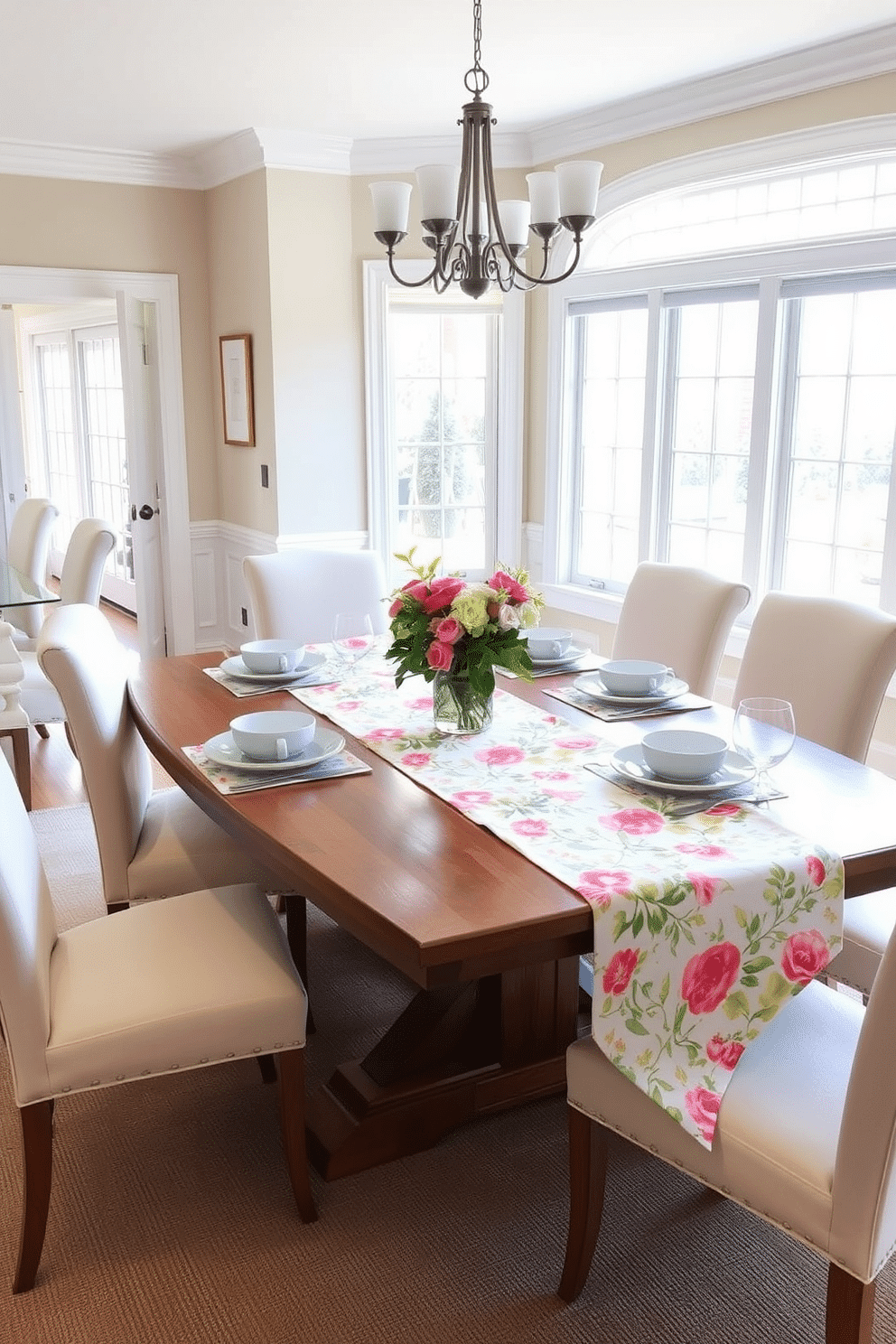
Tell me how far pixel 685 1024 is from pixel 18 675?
2.78 metres

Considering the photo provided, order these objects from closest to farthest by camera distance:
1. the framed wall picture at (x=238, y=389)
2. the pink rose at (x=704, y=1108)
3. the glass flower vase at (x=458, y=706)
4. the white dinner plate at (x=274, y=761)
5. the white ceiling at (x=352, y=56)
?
the pink rose at (x=704, y=1108) → the white dinner plate at (x=274, y=761) → the glass flower vase at (x=458, y=706) → the white ceiling at (x=352, y=56) → the framed wall picture at (x=238, y=389)

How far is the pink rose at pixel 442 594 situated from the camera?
7.72 feet

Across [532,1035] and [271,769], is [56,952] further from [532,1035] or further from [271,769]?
[532,1035]

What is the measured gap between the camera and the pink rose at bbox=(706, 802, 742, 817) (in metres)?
2.04

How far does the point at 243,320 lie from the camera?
18.1 ft

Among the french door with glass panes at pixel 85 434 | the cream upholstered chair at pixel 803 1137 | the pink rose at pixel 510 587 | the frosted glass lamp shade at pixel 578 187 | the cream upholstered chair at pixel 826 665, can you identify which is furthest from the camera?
the french door with glass panes at pixel 85 434

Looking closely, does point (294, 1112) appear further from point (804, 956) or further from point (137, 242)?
point (137, 242)

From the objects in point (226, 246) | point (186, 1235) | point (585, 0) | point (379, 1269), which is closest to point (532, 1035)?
point (379, 1269)

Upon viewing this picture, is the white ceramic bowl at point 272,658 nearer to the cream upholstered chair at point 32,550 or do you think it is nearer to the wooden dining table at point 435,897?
the wooden dining table at point 435,897

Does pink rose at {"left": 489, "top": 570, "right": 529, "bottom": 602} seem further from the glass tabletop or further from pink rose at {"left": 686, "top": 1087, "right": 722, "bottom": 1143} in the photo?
the glass tabletop

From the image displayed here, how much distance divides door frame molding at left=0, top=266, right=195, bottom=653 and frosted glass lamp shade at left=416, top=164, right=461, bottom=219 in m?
3.46

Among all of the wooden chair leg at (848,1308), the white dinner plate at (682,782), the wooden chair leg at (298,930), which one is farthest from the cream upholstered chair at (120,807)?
the wooden chair leg at (848,1308)

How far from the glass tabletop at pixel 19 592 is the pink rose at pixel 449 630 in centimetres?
189

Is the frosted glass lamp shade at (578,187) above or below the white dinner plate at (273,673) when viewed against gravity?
above
